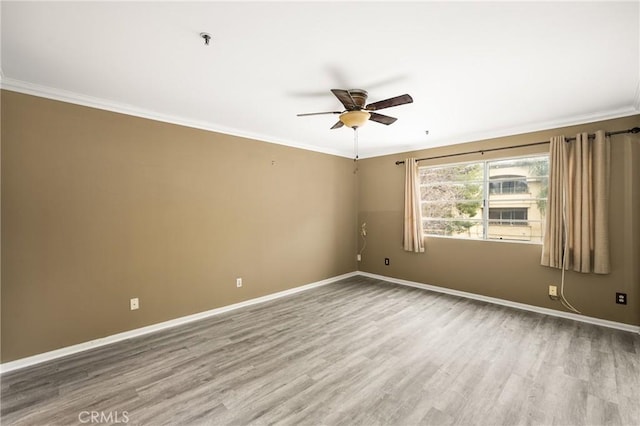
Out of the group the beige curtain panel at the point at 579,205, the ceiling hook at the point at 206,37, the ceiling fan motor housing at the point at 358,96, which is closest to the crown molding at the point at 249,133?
the beige curtain panel at the point at 579,205

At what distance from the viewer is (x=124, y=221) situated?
308 cm

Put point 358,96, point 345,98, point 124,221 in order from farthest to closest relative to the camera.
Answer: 1. point 124,221
2. point 358,96
3. point 345,98

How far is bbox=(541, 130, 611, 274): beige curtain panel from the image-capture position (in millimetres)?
3312

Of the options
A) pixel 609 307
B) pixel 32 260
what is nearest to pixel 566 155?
pixel 609 307

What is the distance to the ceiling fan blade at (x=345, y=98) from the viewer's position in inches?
93.5

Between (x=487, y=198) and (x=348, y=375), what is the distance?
3501 millimetres

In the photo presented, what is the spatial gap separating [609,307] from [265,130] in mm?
4948

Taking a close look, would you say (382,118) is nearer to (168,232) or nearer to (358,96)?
(358,96)

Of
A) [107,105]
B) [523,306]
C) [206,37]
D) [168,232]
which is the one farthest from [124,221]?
[523,306]

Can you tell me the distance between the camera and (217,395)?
2.13 m

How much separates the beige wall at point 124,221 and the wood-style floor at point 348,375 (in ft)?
1.34

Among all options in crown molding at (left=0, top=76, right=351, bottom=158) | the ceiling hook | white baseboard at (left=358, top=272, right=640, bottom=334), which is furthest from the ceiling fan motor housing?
white baseboard at (left=358, top=272, right=640, bottom=334)

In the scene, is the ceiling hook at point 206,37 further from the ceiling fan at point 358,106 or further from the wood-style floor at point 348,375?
the wood-style floor at point 348,375

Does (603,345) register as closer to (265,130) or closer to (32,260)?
(265,130)
